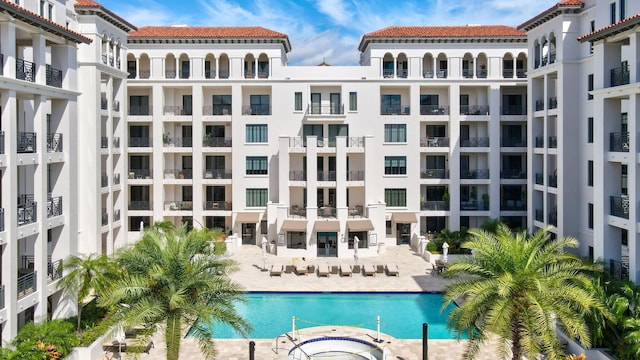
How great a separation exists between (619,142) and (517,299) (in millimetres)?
13120

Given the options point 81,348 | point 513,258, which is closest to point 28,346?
point 81,348

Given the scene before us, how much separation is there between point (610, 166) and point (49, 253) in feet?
92.3

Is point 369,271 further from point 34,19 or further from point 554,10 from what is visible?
point 34,19

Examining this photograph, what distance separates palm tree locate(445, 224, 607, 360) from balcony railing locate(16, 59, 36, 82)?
1961 centimetres

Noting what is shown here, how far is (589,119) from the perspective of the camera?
3438 centimetres

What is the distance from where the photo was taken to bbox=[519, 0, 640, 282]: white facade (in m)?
24.7

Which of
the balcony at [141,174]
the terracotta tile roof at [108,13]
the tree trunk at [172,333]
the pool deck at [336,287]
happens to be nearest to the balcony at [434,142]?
the pool deck at [336,287]

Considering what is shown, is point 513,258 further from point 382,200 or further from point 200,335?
point 382,200

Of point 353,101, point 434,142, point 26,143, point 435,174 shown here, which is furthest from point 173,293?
point 434,142

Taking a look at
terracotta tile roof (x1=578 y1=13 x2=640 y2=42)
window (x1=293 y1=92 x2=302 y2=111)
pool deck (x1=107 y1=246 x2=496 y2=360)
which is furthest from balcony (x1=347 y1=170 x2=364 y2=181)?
terracotta tile roof (x1=578 y1=13 x2=640 y2=42)

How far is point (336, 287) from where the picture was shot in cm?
3450

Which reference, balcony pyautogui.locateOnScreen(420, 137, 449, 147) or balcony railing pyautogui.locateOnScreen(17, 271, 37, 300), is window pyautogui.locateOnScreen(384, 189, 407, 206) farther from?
balcony railing pyautogui.locateOnScreen(17, 271, 37, 300)

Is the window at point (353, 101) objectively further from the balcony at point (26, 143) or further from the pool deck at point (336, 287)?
the balcony at point (26, 143)

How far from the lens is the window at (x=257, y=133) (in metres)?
47.9
